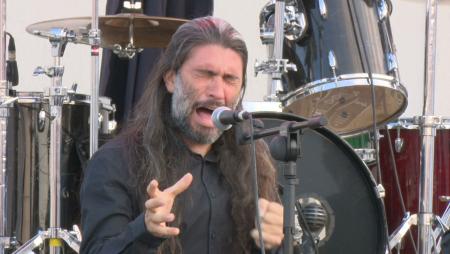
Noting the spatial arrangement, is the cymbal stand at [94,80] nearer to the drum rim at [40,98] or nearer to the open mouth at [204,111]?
the drum rim at [40,98]

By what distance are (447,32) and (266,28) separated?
11.7ft

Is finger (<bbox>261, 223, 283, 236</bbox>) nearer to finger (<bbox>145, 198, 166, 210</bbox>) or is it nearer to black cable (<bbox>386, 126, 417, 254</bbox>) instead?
finger (<bbox>145, 198, 166, 210</bbox>)

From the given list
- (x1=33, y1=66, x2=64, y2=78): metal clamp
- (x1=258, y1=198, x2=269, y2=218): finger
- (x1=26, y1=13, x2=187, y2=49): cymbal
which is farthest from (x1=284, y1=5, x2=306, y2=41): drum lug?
(x1=258, y1=198, x2=269, y2=218): finger

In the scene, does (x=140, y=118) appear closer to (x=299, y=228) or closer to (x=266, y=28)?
(x=299, y=228)

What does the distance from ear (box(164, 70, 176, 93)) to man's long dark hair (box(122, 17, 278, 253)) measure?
0.05 feet

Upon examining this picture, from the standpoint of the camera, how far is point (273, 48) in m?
5.10

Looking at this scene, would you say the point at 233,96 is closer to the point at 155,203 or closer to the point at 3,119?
the point at 155,203

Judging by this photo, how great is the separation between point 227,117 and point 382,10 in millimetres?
2657

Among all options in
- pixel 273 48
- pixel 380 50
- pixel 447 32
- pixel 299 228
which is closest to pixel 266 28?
pixel 273 48

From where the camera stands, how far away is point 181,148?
347cm

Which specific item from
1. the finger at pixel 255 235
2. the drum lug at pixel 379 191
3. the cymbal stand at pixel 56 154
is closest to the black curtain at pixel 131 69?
the cymbal stand at pixel 56 154

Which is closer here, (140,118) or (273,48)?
(140,118)

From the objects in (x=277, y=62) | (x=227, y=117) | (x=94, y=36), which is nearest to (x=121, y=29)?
(x=94, y=36)

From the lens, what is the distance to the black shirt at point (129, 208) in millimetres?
3166
